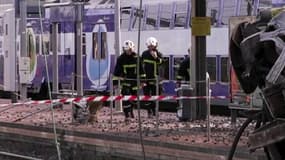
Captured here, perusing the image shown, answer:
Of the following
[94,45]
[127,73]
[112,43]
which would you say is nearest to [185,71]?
[127,73]

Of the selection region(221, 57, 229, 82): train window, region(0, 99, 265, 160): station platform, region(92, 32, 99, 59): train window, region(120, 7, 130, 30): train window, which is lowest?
region(0, 99, 265, 160): station platform

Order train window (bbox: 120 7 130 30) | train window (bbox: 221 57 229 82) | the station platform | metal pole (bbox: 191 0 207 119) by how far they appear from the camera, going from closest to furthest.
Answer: the station platform, metal pole (bbox: 191 0 207 119), train window (bbox: 221 57 229 82), train window (bbox: 120 7 130 30)

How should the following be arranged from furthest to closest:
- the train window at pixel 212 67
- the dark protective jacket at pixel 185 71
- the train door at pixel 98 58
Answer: the train door at pixel 98 58, the train window at pixel 212 67, the dark protective jacket at pixel 185 71

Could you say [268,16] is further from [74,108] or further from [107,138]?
[74,108]

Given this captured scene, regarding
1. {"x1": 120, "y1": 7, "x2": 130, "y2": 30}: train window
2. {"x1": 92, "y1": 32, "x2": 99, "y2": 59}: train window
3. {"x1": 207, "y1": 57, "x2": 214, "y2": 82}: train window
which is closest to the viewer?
{"x1": 207, "y1": 57, "x2": 214, "y2": 82}: train window

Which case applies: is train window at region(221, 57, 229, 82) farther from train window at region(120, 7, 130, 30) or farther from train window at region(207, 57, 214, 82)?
train window at region(120, 7, 130, 30)

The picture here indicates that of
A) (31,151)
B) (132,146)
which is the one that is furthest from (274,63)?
(31,151)

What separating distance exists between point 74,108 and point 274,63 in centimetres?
1119

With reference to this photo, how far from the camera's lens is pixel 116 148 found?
11781 millimetres

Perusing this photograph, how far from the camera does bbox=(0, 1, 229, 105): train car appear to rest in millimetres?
20078

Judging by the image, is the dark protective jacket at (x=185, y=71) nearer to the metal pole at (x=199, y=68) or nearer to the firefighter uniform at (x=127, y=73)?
the firefighter uniform at (x=127, y=73)

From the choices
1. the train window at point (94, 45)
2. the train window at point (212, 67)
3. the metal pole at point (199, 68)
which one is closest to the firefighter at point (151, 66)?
the metal pole at point (199, 68)

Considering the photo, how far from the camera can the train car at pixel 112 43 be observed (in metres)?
20.1

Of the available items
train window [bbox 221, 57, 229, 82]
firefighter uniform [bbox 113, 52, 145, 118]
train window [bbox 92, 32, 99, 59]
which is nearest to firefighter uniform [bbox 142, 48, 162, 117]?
firefighter uniform [bbox 113, 52, 145, 118]
